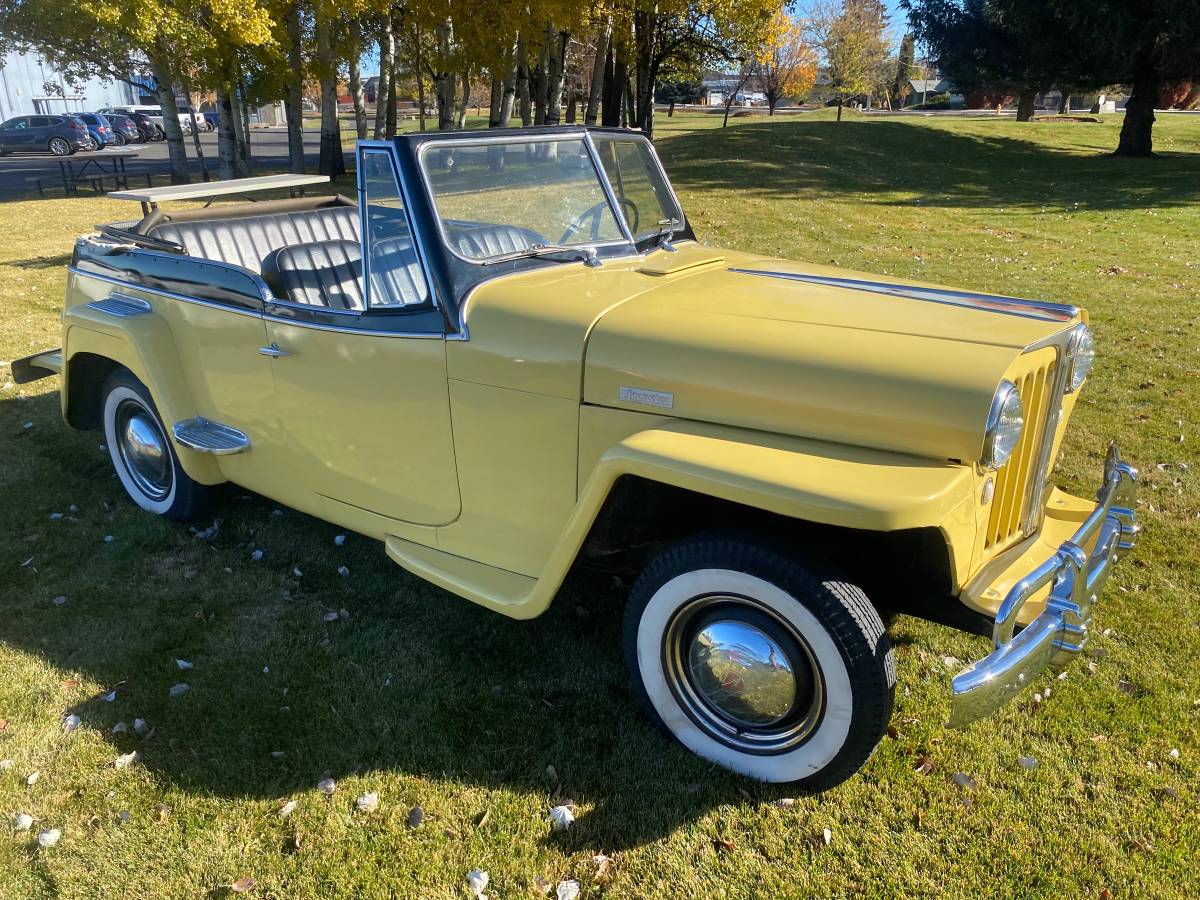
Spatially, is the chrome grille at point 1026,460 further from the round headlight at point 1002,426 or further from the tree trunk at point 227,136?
the tree trunk at point 227,136

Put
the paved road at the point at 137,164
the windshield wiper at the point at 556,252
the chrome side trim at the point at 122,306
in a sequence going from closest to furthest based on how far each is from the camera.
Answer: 1. the windshield wiper at the point at 556,252
2. the chrome side trim at the point at 122,306
3. the paved road at the point at 137,164

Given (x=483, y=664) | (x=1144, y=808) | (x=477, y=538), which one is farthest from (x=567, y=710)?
(x=1144, y=808)

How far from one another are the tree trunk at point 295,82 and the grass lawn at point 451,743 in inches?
548

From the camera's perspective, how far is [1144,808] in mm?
2582

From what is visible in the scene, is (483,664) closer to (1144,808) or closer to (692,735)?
(692,735)

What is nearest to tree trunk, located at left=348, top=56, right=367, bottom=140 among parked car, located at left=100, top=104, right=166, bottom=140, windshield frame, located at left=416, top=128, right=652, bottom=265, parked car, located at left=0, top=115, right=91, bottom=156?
windshield frame, located at left=416, top=128, right=652, bottom=265

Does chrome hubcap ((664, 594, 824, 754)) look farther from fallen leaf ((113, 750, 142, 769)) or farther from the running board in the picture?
the running board

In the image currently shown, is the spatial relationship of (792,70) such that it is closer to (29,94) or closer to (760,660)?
(29,94)

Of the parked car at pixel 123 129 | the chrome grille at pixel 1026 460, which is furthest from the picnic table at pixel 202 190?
the parked car at pixel 123 129

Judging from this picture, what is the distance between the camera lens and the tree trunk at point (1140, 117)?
66.8ft

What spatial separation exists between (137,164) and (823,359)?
90.6 ft

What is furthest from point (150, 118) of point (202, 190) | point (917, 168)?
point (202, 190)

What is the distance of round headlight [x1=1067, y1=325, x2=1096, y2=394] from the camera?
9.17ft

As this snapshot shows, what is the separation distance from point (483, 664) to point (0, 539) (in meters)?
2.74
